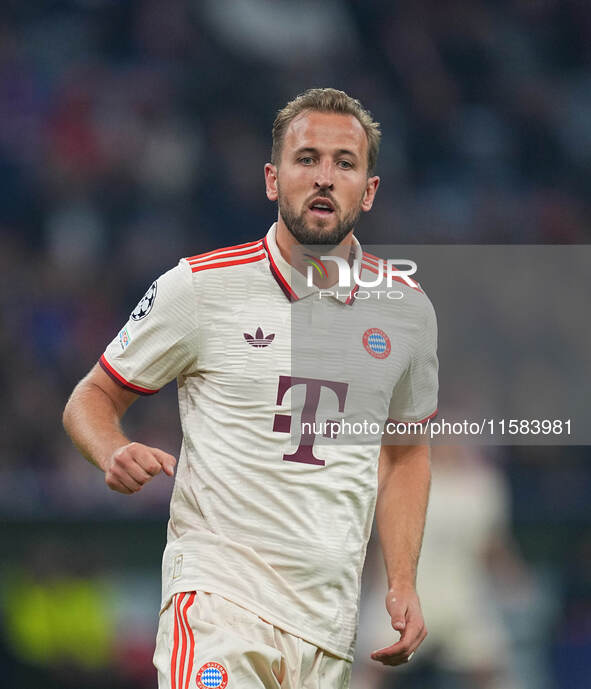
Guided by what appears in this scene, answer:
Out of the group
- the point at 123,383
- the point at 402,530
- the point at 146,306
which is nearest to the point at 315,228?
the point at 146,306

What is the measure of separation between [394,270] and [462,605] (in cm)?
456

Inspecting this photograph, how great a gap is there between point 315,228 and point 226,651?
130 cm

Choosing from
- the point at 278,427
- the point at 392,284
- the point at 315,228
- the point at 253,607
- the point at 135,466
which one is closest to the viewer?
the point at 135,466

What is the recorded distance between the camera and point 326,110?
364 centimetres

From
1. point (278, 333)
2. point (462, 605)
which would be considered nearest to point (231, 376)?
point (278, 333)

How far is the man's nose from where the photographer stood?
3484 mm

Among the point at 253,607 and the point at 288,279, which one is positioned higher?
the point at 288,279

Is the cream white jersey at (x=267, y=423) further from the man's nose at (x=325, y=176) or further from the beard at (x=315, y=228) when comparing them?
the man's nose at (x=325, y=176)

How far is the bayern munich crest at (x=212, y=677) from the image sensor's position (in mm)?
2988

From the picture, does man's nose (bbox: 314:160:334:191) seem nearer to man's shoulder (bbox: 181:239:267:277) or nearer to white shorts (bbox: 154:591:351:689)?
man's shoulder (bbox: 181:239:267:277)

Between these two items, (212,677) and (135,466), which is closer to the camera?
(135,466)

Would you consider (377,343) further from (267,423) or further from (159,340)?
(159,340)

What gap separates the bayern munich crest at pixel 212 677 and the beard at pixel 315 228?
1.31 m

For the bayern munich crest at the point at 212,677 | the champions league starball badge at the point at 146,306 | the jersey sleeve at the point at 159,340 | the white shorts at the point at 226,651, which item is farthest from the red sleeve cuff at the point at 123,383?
the bayern munich crest at the point at 212,677
